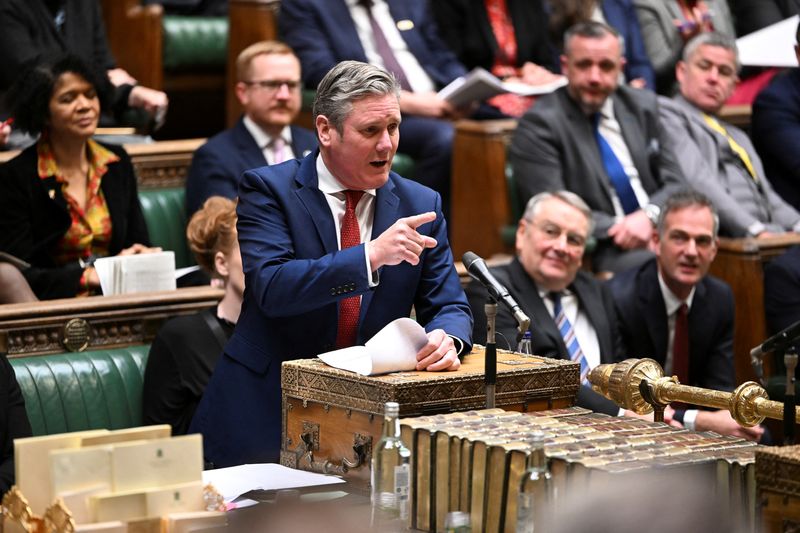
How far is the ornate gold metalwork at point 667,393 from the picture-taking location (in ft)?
8.67

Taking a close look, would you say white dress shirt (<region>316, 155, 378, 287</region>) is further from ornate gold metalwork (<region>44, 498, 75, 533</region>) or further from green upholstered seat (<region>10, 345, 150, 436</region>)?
green upholstered seat (<region>10, 345, 150, 436</region>)

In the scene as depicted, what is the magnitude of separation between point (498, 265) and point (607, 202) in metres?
1.11

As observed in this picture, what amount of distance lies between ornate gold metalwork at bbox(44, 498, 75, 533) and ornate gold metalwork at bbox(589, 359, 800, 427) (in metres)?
1.13

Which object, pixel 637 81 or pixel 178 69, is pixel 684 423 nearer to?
pixel 637 81

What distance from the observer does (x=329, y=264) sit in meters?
2.85

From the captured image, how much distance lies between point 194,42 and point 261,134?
4.37 feet

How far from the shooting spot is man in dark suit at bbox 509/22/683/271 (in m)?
5.34

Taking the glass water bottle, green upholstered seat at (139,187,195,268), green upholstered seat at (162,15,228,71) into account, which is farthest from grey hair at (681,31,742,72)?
the glass water bottle

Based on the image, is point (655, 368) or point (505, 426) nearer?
point (505, 426)

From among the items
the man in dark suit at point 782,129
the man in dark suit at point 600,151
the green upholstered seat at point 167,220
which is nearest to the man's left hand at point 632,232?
the man in dark suit at point 600,151

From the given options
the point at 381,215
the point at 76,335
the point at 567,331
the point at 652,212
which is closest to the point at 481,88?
the point at 652,212

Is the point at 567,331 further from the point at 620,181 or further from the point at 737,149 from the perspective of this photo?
the point at 737,149

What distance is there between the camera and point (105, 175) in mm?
4727

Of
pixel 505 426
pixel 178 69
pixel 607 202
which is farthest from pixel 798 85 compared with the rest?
pixel 505 426
